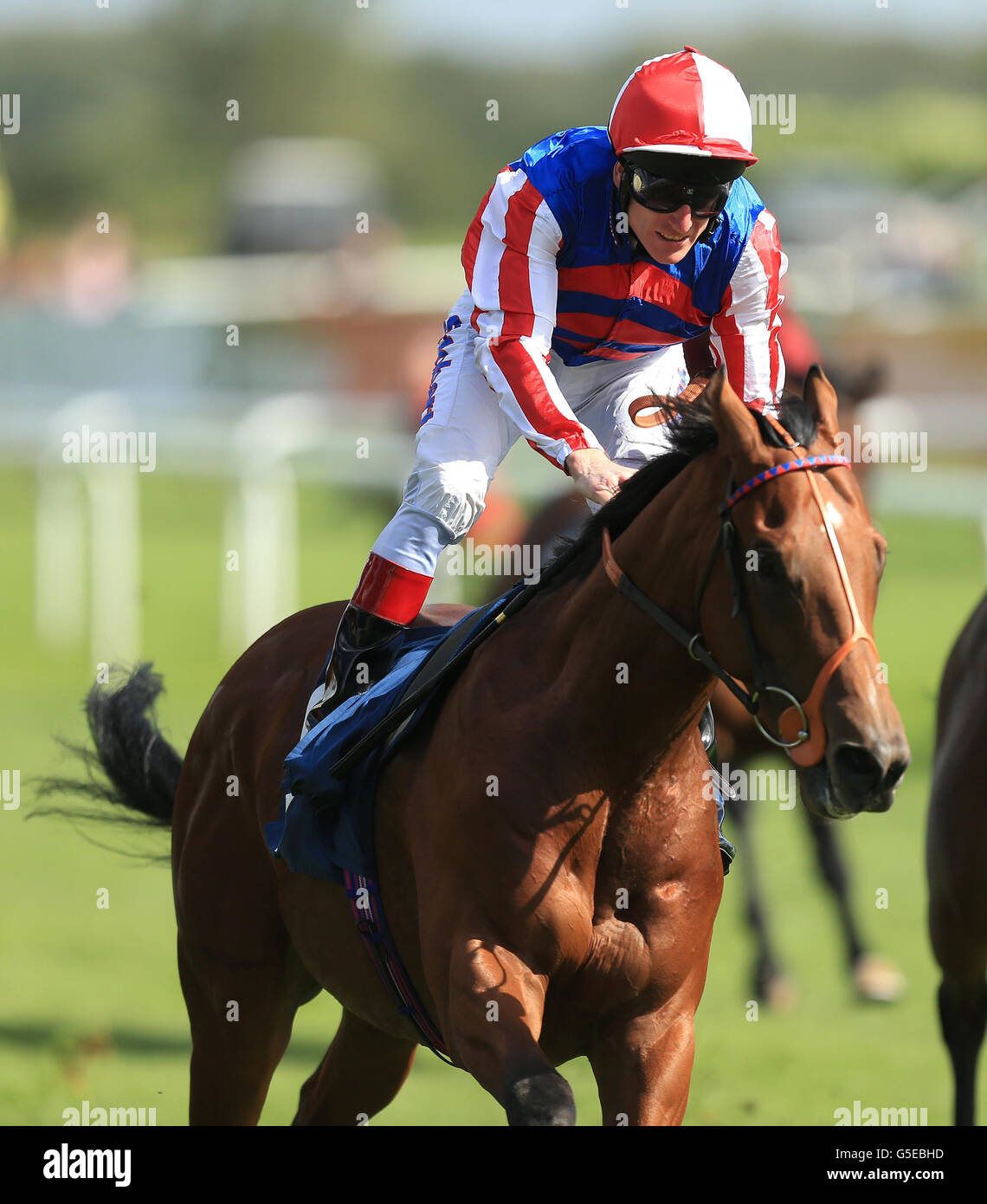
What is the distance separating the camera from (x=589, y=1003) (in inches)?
125

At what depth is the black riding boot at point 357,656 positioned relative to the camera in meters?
3.79

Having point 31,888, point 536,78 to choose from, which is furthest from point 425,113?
point 31,888

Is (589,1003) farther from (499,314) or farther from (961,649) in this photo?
(961,649)

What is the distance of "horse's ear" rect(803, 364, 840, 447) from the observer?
3043 mm

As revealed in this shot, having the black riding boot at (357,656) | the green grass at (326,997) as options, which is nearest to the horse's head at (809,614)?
the black riding boot at (357,656)

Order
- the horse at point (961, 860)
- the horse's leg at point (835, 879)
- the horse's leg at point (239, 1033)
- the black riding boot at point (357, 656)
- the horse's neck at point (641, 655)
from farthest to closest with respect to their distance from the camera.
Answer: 1. the horse's leg at point (835, 879)
2. the horse at point (961, 860)
3. the horse's leg at point (239, 1033)
4. the black riding boot at point (357, 656)
5. the horse's neck at point (641, 655)

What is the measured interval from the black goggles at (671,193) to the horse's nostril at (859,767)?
1199mm

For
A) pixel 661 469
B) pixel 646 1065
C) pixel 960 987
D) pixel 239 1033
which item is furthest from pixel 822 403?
pixel 960 987

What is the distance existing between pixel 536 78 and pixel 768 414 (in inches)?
3892

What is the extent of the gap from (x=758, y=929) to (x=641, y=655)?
3482 mm

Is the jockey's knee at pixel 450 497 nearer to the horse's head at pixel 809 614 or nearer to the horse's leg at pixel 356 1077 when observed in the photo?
the horse's head at pixel 809 614

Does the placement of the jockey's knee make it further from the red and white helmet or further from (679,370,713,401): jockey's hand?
the red and white helmet

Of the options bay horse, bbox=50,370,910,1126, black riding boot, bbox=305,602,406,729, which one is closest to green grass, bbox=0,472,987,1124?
black riding boot, bbox=305,602,406,729

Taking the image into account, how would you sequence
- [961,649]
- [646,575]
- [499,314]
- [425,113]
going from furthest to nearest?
[425,113], [961,649], [499,314], [646,575]
